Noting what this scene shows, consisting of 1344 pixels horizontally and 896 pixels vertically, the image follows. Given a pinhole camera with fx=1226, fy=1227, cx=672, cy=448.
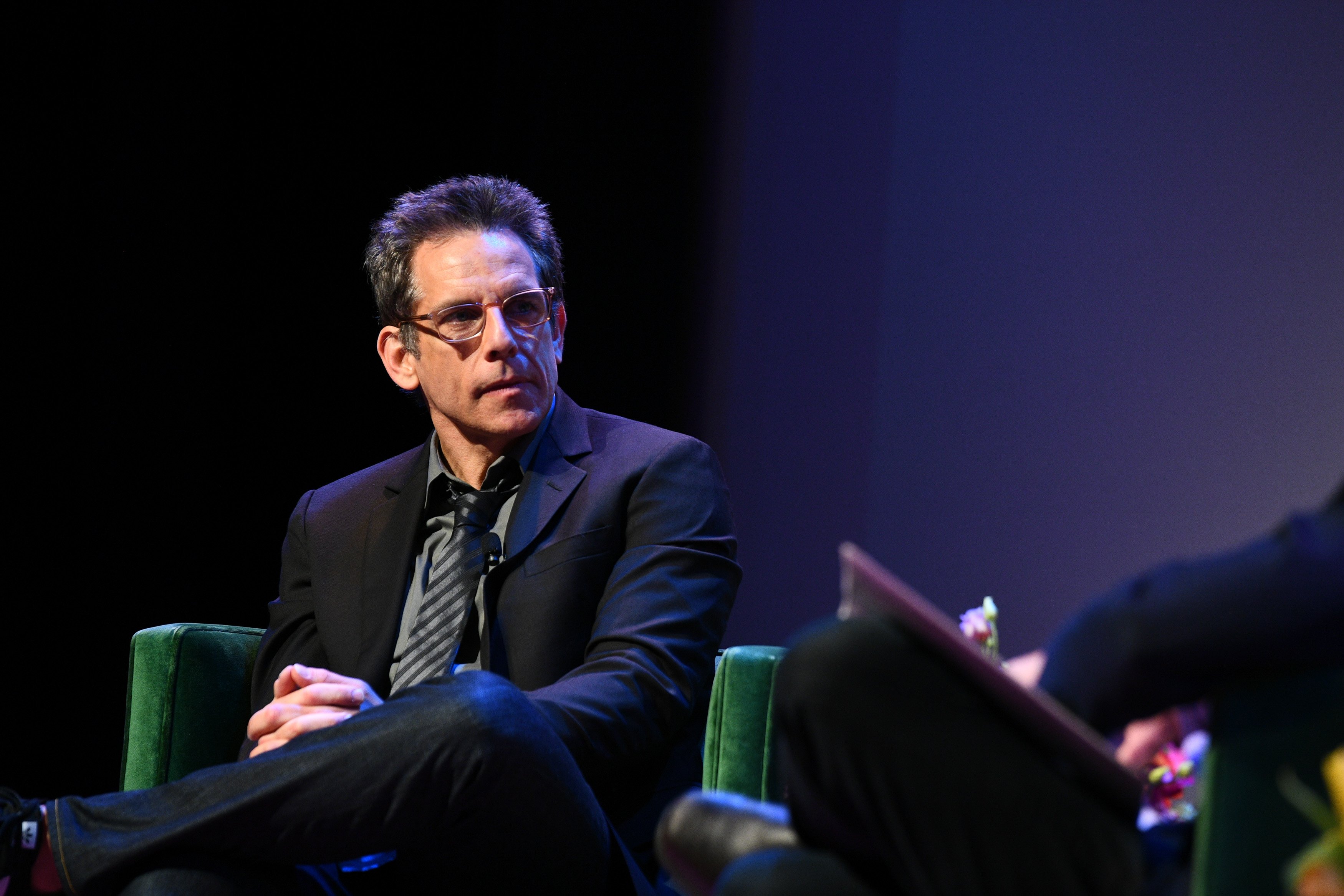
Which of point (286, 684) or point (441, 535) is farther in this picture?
point (441, 535)

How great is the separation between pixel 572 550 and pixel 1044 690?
1.11m

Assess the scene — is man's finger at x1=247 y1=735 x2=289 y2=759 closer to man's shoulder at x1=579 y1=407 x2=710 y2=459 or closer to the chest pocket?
the chest pocket

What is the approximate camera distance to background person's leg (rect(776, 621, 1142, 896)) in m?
0.81

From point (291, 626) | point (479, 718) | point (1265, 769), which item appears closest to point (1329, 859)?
point (1265, 769)

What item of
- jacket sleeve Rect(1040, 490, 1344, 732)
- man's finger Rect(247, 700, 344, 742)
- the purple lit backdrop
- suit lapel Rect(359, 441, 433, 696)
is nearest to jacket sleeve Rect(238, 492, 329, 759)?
suit lapel Rect(359, 441, 433, 696)

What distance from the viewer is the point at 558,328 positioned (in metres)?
2.19

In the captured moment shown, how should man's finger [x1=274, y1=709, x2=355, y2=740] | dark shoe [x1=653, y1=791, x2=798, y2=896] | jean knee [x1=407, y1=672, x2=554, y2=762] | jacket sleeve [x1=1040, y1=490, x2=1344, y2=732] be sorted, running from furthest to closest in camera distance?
1. man's finger [x1=274, y1=709, x2=355, y2=740]
2. jean knee [x1=407, y1=672, x2=554, y2=762]
3. dark shoe [x1=653, y1=791, x2=798, y2=896]
4. jacket sleeve [x1=1040, y1=490, x2=1344, y2=732]

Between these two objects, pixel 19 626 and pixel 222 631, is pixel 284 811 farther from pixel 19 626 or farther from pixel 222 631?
pixel 19 626

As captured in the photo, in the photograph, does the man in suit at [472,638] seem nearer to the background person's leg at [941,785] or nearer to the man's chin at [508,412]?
the man's chin at [508,412]

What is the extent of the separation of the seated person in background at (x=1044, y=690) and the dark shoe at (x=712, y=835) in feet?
0.46

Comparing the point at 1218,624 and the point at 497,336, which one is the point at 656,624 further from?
the point at 1218,624

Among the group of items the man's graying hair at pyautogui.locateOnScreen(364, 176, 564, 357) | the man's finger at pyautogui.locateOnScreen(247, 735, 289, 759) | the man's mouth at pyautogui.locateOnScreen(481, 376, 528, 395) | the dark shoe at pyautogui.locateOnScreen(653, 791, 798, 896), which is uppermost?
the man's graying hair at pyautogui.locateOnScreen(364, 176, 564, 357)

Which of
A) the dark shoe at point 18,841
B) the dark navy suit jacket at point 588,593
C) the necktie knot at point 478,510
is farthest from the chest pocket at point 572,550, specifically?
the dark shoe at point 18,841

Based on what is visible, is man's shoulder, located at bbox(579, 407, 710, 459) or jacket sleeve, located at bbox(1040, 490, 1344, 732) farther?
man's shoulder, located at bbox(579, 407, 710, 459)
